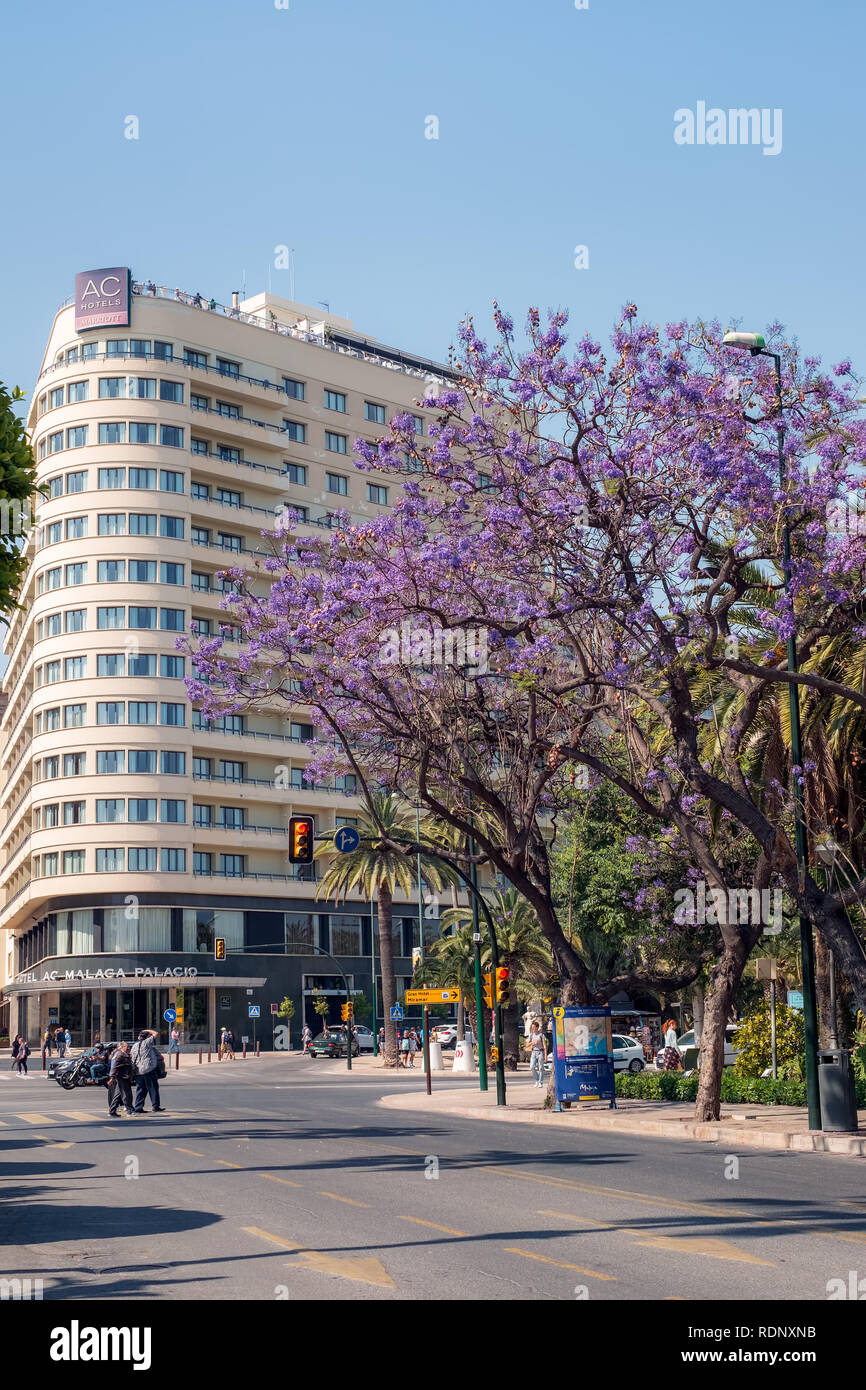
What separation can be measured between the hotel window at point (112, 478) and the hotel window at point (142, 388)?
3924 millimetres

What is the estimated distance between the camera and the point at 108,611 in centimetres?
7381

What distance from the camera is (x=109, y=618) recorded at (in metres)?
73.8

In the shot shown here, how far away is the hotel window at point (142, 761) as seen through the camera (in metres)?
72.7

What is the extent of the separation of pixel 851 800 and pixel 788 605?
7.06 metres

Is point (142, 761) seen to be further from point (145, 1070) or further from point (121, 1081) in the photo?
point (121, 1081)

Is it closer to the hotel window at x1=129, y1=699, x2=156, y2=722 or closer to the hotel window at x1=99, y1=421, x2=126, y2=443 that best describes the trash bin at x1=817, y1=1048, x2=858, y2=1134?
the hotel window at x1=129, y1=699, x2=156, y2=722

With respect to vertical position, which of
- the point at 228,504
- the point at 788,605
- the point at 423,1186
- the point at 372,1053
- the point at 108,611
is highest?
the point at 228,504

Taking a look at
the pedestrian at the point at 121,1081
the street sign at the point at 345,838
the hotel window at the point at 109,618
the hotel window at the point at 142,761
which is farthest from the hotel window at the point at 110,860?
the pedestrian at the point at 121,1081

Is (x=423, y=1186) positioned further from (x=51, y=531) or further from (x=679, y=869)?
(x=51, y=531)

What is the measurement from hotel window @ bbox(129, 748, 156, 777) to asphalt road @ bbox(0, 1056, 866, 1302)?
4761cm

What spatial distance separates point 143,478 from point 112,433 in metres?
2.80

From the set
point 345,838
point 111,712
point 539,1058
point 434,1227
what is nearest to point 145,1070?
point 345,838
